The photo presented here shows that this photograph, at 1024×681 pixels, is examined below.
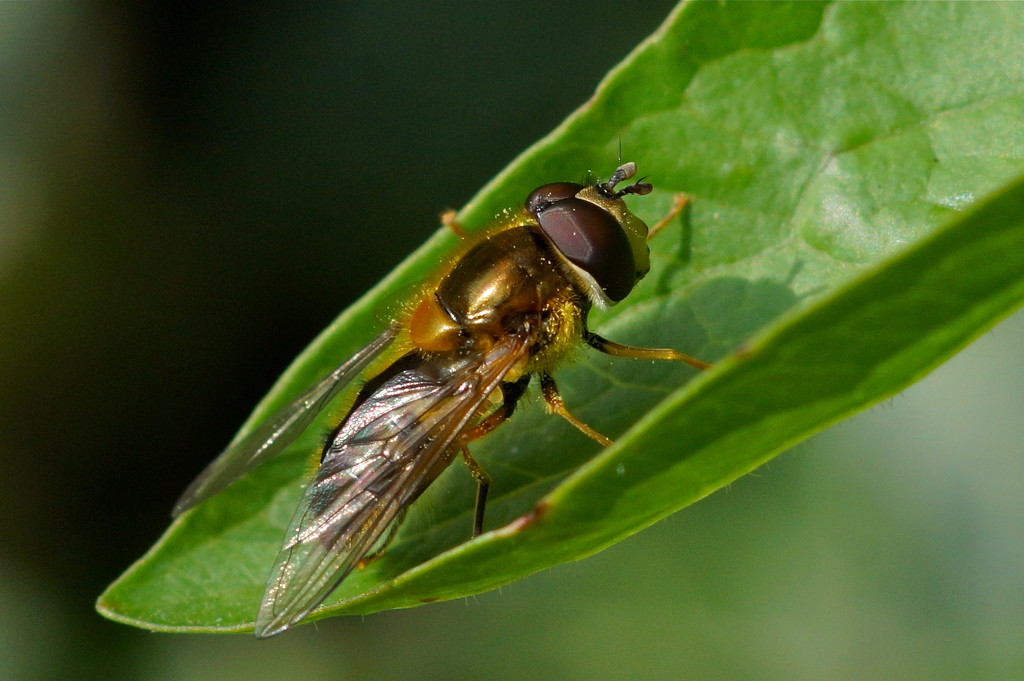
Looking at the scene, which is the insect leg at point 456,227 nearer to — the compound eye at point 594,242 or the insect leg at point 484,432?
the compound eye at point 594,242

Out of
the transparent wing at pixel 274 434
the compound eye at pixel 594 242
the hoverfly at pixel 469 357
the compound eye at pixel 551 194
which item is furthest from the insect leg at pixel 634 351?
the transparent wing at pixel 274 434

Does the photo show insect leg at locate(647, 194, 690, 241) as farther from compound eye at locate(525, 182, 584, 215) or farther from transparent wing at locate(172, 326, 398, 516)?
transparent wing at locate(172, 326, 398, 516)

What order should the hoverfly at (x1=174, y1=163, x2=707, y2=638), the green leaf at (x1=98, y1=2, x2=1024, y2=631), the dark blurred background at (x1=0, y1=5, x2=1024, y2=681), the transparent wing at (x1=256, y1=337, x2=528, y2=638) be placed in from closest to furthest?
the green leaf at (x1=98, y1=2, x2=1024, y2=631) < the transparent wing at (x1=256, y1=337, x2=528, y2=638) < the hoverfly at (x1=174, y1=163, x2=707, y2=638) < the dark blurred background at (x1=0, y1=5, x2=1024, y2=681)

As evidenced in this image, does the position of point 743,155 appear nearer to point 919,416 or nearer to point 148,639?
point 919,416

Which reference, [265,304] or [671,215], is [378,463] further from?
[265,304]

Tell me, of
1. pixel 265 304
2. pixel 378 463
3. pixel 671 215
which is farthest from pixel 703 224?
pixel 265 304

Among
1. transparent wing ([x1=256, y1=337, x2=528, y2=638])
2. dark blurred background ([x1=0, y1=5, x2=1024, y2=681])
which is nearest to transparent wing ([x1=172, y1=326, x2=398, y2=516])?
transparent wing ([x1=256, y1=337, x2=528, y2=638])

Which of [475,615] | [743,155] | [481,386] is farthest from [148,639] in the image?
[743,155]

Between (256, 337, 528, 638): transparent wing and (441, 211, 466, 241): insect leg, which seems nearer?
(256, 337, 528, 638): transparent wing
